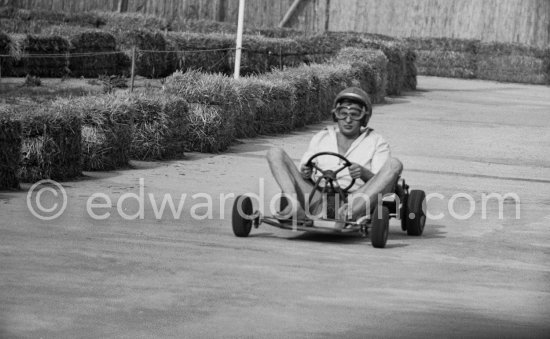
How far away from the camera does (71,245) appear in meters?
7.24

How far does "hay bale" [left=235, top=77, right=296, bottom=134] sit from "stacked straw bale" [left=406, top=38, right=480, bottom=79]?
55.1ft

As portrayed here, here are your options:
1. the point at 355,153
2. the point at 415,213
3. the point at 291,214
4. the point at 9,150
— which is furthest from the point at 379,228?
the point at 9,150

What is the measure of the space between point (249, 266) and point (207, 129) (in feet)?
21.6

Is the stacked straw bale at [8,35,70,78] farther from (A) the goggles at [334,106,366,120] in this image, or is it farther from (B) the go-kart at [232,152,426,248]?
(B) the go-kart at [232,152,426,248]

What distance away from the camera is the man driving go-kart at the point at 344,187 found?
7.87m

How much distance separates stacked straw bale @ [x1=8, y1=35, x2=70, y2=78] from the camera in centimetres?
1959

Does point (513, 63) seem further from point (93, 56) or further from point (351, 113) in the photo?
point (351, 113)

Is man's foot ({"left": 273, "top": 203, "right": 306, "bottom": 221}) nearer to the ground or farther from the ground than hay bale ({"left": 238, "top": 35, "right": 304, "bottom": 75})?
nearer to the ground

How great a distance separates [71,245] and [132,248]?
363 mm

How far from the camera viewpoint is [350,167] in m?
8.15

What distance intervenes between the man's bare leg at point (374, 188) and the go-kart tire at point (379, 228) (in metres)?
0.19

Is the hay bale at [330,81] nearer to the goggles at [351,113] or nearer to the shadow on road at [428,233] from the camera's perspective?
the shadow on road at [428,233]

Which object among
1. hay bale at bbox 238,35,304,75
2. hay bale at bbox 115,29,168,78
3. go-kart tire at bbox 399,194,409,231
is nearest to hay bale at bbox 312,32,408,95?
hay bale at bbox 238,35,304,75

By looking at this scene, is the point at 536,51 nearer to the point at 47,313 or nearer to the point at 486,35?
the point at 486,35
